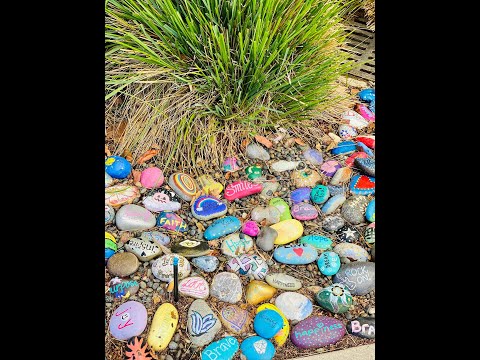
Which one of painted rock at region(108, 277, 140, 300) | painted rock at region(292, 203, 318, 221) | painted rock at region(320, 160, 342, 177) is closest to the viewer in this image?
painted rock at region(108, 277, 140, 300)

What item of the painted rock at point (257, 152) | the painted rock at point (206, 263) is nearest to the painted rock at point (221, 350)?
the painted rock at point (206, 263)

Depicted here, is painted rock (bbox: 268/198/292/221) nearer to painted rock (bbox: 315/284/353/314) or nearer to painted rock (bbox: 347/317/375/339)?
painted rock (bbox: 315/284/353/314)

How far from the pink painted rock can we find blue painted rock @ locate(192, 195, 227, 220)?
6.6 inches

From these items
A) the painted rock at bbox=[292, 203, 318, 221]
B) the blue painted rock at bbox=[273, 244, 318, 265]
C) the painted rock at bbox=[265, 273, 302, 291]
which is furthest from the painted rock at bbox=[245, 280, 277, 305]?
the painted rock at bbox=[292, 203, 318, 221]

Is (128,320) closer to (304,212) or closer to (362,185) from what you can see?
(304,212)

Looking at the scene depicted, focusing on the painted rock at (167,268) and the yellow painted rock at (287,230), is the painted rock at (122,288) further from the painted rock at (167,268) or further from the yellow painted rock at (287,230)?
the yellow painted rock at (287,230)

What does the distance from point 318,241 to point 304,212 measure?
14 cm

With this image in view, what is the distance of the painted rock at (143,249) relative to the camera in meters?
1.55

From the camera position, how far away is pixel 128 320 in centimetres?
139

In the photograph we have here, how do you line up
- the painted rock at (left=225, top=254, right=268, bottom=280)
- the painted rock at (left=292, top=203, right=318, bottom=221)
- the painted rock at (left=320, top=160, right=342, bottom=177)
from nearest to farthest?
the painted rock at (left=225, top=254, right=268, bottom=280) < the painted rock at (left=292, top=203, right=318, bottom=221) < the painted rock at (left=320, top=160, right=342, bottom=177)

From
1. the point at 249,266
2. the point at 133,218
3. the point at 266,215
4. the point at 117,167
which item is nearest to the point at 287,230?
the point at 266,215

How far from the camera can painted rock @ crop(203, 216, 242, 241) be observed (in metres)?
1.65

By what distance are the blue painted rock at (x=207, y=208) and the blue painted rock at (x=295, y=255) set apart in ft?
0.84
